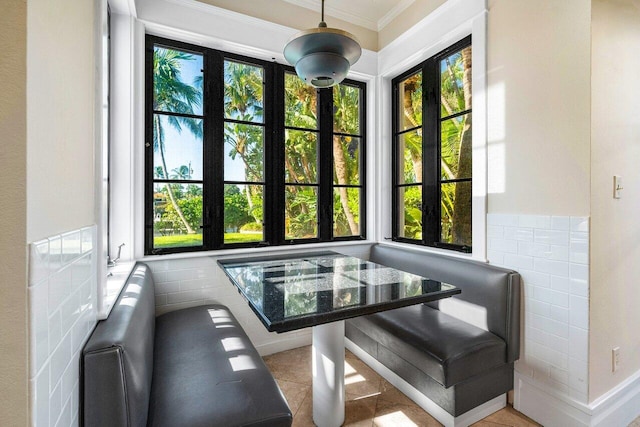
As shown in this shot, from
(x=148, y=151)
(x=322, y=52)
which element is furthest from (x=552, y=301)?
(x=148, y=151)

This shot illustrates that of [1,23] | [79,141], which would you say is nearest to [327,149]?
[79,141]

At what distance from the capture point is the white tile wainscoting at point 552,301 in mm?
1613

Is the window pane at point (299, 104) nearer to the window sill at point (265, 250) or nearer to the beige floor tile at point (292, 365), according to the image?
the window sill at point (265, 250)

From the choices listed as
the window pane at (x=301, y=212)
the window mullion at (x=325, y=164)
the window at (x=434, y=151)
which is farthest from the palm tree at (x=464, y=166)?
the window pane at (x=301, y=212)

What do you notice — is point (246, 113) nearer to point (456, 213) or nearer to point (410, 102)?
point (410, 102)

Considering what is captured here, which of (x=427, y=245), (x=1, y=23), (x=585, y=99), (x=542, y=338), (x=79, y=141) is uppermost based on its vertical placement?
(x=585, y=99)

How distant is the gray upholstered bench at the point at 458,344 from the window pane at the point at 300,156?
1.38 meters

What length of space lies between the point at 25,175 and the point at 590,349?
2391 millimetres

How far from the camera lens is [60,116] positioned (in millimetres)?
847

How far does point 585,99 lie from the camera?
1.59 meters

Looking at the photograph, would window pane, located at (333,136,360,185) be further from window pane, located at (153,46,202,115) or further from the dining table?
window pane, located at (153,46,202,115)

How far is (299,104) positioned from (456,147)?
1438mm

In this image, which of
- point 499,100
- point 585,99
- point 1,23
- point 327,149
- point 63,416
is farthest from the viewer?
point 327,149

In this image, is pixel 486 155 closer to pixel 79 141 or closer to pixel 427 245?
pixel 427 245
